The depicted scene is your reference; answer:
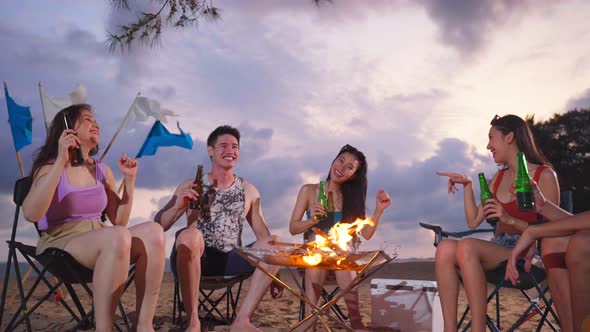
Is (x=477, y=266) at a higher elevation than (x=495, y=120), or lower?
lower

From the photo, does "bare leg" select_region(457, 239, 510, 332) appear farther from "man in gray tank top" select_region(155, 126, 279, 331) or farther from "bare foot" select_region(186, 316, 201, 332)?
"bare foot" select_region(186, 316, 201, 332)

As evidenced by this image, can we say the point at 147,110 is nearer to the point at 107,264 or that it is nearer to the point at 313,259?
the point at 107,264

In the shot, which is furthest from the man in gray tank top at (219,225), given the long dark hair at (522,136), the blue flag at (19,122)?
the blue flag at (19,122)

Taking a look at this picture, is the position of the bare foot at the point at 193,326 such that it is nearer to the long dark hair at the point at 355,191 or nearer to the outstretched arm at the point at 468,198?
the long dark hair at the point at 355,191

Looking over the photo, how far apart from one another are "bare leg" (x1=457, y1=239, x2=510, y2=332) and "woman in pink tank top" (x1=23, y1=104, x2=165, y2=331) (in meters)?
1.66

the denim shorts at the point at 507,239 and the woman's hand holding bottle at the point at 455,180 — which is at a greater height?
the woman's hand holding bottle at the point at 455,180

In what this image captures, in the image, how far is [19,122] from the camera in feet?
18.5

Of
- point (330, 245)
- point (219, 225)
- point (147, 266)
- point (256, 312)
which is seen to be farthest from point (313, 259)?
point (256, 312)

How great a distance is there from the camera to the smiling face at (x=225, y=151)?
4.01m

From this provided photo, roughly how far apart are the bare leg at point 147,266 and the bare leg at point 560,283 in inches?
82.3

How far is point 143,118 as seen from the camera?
552cm

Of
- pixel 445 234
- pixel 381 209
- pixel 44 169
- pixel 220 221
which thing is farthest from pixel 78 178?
pixel 445 234

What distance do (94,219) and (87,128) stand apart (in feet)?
1.85

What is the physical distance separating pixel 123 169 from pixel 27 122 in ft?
9.86
